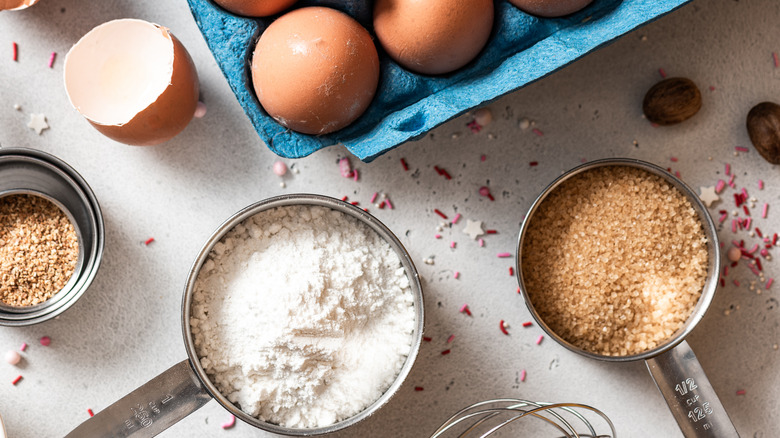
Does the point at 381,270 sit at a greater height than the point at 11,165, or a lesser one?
lesser

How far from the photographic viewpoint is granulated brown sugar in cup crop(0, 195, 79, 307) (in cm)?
106

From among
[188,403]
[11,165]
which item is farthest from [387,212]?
[11,165]

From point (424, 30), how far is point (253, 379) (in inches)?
23.3

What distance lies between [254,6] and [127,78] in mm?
302

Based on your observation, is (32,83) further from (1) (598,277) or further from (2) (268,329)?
(1) (598,277)

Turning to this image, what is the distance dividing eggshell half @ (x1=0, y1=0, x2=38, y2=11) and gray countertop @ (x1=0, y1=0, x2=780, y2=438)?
0.09 m

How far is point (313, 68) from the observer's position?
864 millimetres

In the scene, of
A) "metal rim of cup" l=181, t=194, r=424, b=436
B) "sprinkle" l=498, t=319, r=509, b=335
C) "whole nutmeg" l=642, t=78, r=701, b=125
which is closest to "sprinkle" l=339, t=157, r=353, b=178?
"metal rim of cup" l=181, t=194, r=424, b=436

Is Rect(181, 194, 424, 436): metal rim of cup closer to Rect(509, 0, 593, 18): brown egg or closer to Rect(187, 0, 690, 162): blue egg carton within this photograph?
Rect(187, 0, 690, 162): blue egg carton

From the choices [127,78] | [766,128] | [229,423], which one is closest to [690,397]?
[766,128]

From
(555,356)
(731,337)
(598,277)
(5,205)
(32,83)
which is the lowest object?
(731,337)

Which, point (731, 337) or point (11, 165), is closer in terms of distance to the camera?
point (11, 165)

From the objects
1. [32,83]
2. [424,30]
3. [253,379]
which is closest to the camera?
[424,30]

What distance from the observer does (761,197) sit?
119cm
